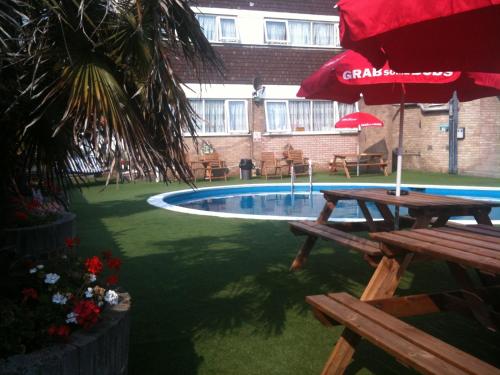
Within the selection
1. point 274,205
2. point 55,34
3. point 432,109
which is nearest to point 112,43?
point 55,34

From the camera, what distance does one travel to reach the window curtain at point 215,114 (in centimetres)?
1725

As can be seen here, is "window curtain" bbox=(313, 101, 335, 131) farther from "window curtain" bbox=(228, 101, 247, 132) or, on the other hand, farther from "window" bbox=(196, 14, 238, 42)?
"window" bbox=(196, 14, 238, 42)

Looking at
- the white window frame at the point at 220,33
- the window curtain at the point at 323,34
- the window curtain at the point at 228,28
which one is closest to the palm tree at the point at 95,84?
the white window frame at the point at 220,33

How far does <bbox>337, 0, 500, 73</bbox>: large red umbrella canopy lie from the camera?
96.6 inches

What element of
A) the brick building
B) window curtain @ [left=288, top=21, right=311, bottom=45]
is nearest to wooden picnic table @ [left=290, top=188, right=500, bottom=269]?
the brick building

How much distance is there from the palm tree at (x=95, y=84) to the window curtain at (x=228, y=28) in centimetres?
1587

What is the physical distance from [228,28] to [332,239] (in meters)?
15.1

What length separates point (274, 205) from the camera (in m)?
11.2

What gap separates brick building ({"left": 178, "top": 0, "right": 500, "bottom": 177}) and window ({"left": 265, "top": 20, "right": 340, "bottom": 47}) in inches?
1.5

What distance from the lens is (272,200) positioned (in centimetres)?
1230

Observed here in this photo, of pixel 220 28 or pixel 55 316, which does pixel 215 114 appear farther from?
pixel 55 316

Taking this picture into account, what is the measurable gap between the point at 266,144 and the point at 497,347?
49.6 ft

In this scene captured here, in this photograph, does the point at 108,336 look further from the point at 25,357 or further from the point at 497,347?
the point at 497,347

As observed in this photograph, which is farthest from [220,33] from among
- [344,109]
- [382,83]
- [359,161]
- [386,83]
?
[382,83]
